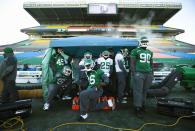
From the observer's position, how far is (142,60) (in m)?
4.48

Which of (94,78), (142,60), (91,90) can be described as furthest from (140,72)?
(91,90)

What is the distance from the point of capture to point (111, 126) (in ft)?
12.6

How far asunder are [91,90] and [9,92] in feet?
7.88

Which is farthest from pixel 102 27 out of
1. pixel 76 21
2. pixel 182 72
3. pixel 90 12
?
pixel 182 72

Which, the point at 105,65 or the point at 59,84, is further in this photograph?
the point at 105,65

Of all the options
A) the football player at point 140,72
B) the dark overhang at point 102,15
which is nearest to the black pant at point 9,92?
the football player at point 140,72

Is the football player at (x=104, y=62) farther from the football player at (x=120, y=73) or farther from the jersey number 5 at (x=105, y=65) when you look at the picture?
the football player at (x=120, y=73)

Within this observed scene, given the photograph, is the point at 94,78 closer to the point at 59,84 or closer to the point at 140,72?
the point at 140,72

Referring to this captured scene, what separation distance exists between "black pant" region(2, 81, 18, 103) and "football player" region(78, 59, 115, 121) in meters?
2.04

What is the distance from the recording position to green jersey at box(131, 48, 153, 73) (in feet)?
14.6

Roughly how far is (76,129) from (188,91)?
574 centimetres

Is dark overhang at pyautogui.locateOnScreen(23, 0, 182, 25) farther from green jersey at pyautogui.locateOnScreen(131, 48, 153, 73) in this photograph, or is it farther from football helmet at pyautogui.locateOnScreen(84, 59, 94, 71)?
green jersey at pyautogui.locateOnScreen(131, 48, 153, 73)

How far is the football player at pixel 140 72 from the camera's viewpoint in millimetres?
4430

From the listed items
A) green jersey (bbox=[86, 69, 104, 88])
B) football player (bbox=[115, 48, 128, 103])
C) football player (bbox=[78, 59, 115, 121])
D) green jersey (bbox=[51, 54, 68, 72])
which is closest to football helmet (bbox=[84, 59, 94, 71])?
football player (bbox=[78, 59, 115, 121])
